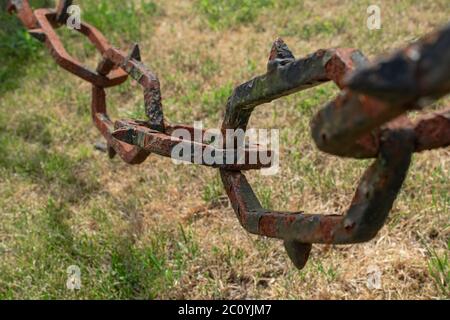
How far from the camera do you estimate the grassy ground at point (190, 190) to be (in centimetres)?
241

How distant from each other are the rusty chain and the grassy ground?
2.49 ft

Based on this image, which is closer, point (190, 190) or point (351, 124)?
point (351, 124)

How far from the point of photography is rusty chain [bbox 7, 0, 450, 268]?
0.71m

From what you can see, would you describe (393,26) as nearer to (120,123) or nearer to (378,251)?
(378,251)

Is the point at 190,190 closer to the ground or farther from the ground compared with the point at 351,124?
closer to the ground

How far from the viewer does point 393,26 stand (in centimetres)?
427

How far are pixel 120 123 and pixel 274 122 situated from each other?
172 centimetres

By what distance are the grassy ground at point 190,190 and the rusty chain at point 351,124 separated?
0.76 m

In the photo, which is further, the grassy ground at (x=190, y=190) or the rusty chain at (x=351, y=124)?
the grassy ground at (x=190, y=190)

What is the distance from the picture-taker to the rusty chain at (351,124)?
0.71m

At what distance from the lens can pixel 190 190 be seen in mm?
2994

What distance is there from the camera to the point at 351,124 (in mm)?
834

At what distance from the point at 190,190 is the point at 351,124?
2.20m

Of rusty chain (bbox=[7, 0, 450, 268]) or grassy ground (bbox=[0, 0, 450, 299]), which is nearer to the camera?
rusty chain (bbox=[7, 0, 450, 268])
